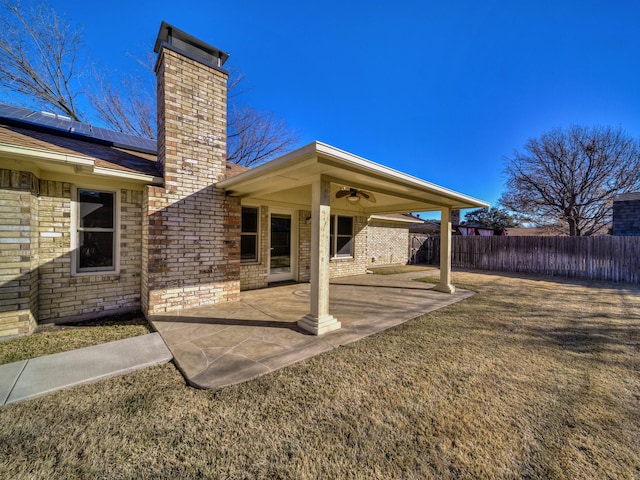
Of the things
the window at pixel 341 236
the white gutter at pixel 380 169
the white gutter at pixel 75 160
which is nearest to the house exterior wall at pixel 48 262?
the white gutter at pixel 75 160

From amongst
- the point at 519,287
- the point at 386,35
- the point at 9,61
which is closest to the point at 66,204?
the point at 386,35

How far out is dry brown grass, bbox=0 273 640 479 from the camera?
174 cm

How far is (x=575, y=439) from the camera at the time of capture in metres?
2.00

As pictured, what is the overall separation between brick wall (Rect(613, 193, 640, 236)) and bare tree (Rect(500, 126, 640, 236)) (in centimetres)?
449

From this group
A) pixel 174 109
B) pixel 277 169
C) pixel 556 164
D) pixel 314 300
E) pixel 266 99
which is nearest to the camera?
pixel 277 169

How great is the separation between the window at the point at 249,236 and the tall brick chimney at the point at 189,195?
4.10 feet

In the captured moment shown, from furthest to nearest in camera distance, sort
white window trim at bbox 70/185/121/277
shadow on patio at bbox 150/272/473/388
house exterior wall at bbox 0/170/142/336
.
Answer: white window trim at bbox 70/185/121/277 → house exterior wall at bbox 0/170/142/336 → shadow on patio at bbox 150/272/473/388

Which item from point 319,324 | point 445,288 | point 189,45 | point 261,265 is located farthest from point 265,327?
point 189,45

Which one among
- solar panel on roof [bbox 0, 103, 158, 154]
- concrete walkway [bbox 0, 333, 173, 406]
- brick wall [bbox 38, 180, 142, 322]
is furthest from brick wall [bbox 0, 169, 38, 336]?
solar panel on roof [bbox 0, 103, 158, 154]

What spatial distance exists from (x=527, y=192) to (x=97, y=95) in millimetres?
25994

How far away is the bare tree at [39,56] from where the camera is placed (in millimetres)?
9219

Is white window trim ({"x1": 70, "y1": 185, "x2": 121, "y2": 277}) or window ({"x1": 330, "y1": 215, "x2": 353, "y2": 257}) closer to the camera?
white window trim ({"x1": 70, "y1": 185, "x2": 121, "y2": 277})

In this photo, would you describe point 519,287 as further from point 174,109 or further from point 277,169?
point 174,109

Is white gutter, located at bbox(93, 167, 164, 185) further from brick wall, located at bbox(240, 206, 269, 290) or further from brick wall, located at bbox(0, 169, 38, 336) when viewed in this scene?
brick wall, located at bbox(240, 206, 269, 290)
